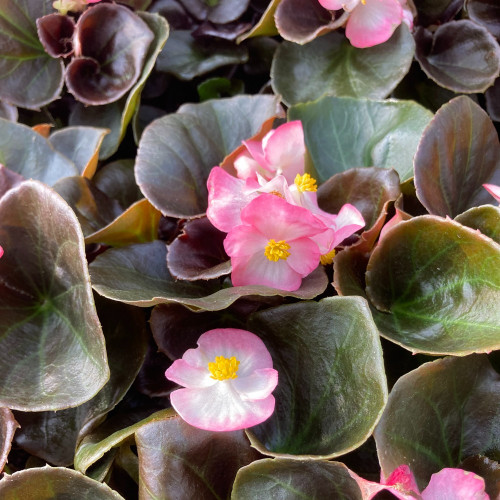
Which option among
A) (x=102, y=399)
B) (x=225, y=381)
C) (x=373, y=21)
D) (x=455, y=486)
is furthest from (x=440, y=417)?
(x=373, y=21)

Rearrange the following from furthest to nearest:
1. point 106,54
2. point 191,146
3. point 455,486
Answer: point 106,54 < point 191,146 < point 455,486

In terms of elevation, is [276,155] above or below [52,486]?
above

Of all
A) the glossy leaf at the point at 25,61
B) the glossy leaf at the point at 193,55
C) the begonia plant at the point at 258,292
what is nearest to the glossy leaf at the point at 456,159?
the begonia plant at the point at 258,292

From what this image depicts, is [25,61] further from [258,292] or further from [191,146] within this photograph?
[258,292]

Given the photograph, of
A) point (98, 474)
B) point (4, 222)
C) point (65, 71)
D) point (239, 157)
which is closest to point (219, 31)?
point (65, 71)

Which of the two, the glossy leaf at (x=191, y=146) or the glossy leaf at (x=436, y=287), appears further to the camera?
the glossy leaf at (x=191, y=146)

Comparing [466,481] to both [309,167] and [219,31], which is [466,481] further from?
[219,31]

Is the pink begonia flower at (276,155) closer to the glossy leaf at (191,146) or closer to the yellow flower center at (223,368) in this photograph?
the glossy leaf at (191,146)
